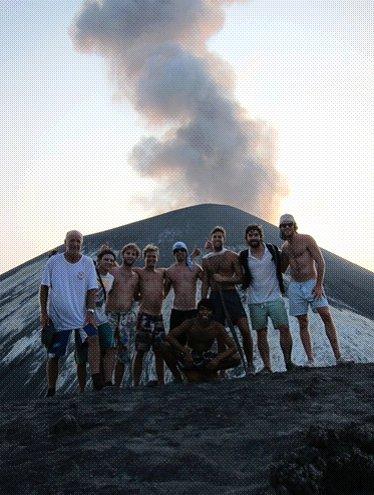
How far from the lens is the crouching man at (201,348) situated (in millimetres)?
8188

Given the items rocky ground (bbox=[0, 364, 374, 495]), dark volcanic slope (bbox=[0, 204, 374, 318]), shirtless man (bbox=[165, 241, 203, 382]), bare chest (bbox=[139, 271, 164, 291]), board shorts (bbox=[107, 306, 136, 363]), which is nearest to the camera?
rocky ground (bbox=[0, 364, 374, 495])

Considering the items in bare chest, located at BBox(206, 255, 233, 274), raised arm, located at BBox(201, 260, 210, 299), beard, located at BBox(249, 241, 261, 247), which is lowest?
raised arm, located at BBox(201, 260, 210, 299)

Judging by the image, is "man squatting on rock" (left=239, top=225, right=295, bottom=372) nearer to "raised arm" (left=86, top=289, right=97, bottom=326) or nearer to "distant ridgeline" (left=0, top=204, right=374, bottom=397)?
"raised arm" (left=86, top=289, right=97, bottom=326)

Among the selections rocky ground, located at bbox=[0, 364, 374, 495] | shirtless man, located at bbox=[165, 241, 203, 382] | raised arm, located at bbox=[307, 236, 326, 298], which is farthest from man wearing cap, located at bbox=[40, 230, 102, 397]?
raised arm, located at bbox=[307, 236, 326, 298]

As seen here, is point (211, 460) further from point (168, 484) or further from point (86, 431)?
point (86, 431)

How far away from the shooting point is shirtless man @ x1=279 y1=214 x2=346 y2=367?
8758 mm

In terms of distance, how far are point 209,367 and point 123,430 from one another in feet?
9.04

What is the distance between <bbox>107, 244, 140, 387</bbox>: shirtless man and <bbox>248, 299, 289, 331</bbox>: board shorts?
76.6 inches

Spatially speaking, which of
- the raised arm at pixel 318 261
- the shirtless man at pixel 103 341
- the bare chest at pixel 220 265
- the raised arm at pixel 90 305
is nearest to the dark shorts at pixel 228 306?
the bare chest at pixel 220 265

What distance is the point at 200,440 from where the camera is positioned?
508cm

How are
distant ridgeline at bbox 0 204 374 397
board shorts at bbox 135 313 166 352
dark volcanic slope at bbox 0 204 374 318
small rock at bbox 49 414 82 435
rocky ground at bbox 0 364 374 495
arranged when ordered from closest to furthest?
rocky ground at bbox 0 364 374 495 < small rock at bbox 49 414 82 435 < board shorts at bbox 135 313 166 352 < distant ridgeline at bbox 0 204 374 397 < dark volcanic slope at bbox 0 204 374 318

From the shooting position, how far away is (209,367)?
26.7 feet

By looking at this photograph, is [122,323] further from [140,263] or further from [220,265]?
[140,263]

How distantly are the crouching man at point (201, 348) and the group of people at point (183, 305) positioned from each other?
15mm
